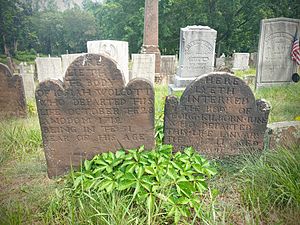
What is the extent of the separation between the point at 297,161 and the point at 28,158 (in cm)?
364

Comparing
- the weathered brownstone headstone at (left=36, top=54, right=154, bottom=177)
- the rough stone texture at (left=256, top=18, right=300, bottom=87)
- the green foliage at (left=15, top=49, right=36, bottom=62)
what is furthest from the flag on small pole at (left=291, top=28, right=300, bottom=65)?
the green foliage at (left=15, top=49, right=36, bottom=62)

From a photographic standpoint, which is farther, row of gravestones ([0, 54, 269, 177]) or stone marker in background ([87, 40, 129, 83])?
stone marker in background ([87, 40, 129, 83])

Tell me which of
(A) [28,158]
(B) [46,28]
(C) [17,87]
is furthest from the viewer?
(B) [46,28]

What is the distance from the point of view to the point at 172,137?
11.3ft

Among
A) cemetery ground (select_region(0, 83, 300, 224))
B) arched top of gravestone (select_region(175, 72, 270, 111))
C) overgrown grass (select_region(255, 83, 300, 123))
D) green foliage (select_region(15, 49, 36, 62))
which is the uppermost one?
green foliage (select_region(15, 49, 36, 62))

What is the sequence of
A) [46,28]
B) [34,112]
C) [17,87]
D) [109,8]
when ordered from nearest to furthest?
[17,87] < [34,112] < [109,8] < [46,28]

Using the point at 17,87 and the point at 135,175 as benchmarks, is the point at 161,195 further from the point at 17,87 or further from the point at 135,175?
the point at 17,87

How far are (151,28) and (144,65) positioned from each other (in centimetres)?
368

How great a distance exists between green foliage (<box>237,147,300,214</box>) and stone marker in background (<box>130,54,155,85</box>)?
223 inches

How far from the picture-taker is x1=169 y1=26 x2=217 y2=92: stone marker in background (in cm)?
780

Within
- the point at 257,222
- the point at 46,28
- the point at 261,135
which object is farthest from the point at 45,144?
the point at 46,28

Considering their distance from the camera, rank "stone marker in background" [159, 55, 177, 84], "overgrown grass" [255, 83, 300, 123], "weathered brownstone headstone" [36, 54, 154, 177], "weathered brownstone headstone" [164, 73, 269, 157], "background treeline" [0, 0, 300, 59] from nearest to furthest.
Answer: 1. "weathered brownstone headstone" [36, 54, 154, 177]
2. "weathered brownstone headstone" [164, 73, 269, 157]
3. "overgrown grass" [255, 83, 300, 123]
4. "stone marker in background" [159, 55, 177, 84]
5. "background treeline" [0, 0, 300, 59]

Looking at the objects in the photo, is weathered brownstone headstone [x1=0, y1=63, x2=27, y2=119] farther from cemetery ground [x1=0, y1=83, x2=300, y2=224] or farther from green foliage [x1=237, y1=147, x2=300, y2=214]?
green foliage [x1=237, y1=147, x2=300, y2=214]

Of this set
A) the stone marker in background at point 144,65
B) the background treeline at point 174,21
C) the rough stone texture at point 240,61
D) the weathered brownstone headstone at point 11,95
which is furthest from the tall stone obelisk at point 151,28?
the background treeline at point 174,21
